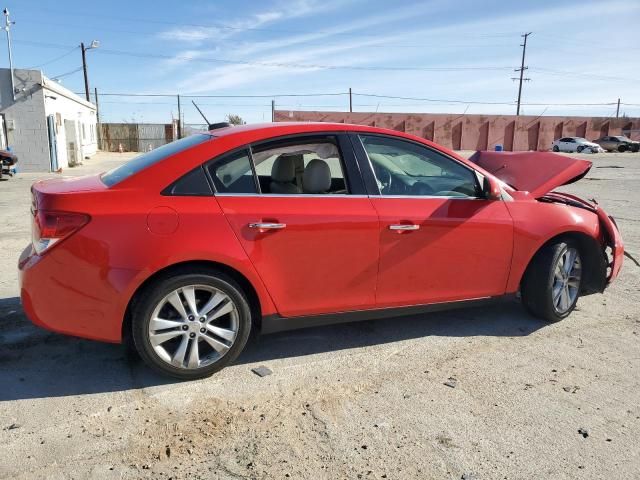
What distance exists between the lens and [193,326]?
3193 millimetres

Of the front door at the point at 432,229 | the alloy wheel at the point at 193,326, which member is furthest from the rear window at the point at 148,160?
the front door at the point at 432,229

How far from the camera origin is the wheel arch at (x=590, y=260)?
4.34 meters

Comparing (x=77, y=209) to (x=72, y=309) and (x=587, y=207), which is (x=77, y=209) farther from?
(x=587, y=207)

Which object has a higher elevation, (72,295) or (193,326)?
(72,295)

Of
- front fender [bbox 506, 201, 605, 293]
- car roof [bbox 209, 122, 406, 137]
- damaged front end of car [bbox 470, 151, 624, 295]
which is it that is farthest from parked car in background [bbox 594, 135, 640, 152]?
car roof [bbox 209, 122, 406, 137]

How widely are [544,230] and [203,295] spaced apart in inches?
108

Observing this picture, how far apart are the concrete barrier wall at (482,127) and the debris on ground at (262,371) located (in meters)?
37.5

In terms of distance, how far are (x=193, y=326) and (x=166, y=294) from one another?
0.28 m

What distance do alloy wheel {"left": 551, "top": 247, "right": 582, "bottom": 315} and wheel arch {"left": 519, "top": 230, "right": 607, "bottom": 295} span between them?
0.34ft

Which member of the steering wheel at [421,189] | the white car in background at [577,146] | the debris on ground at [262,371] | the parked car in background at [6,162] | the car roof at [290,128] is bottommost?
the debris on ground at [262,371]

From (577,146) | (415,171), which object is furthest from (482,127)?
(415,171)

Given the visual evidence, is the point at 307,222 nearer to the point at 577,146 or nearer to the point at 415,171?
the point at 415,171

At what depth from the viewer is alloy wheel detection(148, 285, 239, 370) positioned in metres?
3.13

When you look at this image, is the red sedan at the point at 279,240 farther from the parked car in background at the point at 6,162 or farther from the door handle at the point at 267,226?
the parked car in background at the point at 6,162
